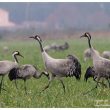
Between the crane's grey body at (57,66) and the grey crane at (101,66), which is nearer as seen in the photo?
the grey crane at (101,66)

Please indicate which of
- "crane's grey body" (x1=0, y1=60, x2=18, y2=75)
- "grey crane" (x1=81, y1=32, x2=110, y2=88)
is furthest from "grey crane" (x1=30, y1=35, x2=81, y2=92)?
"crane's grey body" (x1=0, y1=60, x2=18, y2=75)

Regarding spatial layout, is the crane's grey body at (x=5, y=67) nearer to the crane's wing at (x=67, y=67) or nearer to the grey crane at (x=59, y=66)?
the grey crane at (x=59, y=66)

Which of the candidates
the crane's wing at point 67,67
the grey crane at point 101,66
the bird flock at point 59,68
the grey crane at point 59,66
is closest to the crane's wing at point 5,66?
the bird flock at point 59,68

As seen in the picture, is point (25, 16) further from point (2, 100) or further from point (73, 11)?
point (2, 100)

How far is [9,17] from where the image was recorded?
5236 inches

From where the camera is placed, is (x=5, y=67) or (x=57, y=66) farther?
(x=5, y=67)

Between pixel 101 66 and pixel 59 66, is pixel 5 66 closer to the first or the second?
pixel 59 66

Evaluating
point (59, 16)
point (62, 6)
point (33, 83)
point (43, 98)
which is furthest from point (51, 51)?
point (62, 6)

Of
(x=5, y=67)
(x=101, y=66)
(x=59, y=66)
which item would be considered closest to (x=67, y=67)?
(x=59, y=66)

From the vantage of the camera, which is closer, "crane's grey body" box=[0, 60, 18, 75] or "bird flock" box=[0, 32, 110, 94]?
"bird flock" box=[0, 32, 110, 94]

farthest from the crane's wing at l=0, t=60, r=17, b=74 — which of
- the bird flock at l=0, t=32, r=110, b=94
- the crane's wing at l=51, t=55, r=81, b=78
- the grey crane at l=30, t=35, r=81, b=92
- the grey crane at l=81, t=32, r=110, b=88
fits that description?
the grey crane at l=81, t=32, r=110, b=88

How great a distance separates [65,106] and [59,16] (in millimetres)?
135373

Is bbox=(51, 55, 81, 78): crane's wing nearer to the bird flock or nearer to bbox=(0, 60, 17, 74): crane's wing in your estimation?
the bird flock

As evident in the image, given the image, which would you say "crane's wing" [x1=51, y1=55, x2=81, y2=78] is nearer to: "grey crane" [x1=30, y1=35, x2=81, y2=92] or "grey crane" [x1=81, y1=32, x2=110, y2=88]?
"grey crane" [x1=30, y1=35, x2=81, y2=92]
